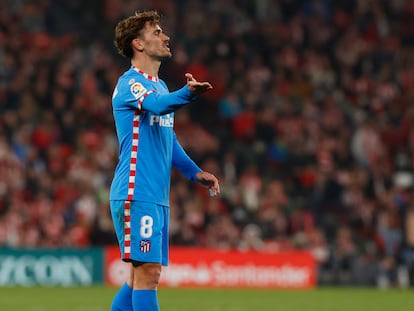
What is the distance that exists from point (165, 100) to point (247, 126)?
16.8m

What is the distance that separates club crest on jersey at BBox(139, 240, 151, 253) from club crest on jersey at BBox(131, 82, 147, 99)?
105cm

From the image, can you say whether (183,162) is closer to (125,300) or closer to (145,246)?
(145,246)

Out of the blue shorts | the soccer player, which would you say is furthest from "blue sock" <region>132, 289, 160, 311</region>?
the blue shorts

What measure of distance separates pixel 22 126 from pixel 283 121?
5731mm

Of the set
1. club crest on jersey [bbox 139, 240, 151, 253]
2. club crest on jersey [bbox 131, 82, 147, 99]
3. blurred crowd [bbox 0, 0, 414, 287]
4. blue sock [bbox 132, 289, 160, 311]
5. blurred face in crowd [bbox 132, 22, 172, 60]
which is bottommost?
blue sock [bbox 132, 289, 160, 311]

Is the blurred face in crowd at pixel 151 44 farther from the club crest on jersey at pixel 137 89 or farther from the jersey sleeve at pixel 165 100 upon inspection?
the jersey sleeve at pixel 165 100

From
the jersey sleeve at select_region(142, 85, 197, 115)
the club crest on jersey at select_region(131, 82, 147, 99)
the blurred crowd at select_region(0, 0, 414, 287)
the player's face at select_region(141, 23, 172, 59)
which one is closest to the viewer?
the jersey sleeve at select_region(142, 85, 197, 115)

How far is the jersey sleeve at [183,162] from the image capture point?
898 cm

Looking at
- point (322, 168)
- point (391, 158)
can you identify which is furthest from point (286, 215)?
point (391, 158)

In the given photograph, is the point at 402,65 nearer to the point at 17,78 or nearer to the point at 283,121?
the point at 283,121

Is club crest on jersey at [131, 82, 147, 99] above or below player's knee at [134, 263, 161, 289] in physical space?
above

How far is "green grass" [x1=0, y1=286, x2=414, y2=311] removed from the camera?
15867mm

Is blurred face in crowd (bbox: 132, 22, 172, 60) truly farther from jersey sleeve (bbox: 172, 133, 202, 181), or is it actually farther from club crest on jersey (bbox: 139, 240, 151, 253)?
club crest on jersey (bbox: 139, 240, 151, 253)

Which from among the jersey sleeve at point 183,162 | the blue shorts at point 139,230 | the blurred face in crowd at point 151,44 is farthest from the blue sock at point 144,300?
the blurred face in crowd at point 151,44
